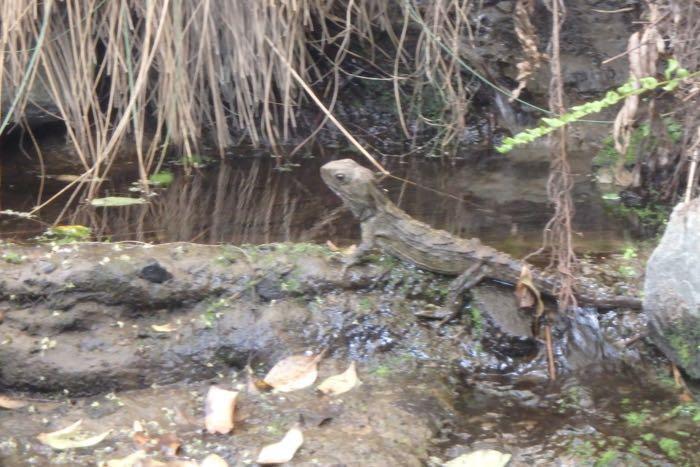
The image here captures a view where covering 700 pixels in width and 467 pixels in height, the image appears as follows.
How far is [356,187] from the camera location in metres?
4.11

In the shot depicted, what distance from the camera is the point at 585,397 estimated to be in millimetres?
3217

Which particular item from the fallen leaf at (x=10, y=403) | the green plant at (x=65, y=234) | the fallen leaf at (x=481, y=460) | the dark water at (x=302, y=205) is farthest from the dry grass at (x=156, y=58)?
the fallen leaf at (x=481, y=460)

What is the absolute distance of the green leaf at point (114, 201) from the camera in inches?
186

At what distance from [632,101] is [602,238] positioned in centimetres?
69

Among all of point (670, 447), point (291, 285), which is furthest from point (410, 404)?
point (670, 447)

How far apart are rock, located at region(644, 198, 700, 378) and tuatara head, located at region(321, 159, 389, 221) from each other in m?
1.34

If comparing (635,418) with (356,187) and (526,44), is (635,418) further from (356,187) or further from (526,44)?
(526,44)

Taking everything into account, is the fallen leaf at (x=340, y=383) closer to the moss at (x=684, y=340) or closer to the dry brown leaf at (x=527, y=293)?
the dry brown leaf at (x=527, y=293)

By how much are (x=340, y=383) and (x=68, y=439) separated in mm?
991

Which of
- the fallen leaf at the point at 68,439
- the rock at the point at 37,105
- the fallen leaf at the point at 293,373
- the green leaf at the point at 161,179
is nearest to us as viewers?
the fallen leaf at the point at 68,439

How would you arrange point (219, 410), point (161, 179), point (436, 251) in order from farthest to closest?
1. point (161, 179)
2. point (436, 251)
3. point (219, 410)

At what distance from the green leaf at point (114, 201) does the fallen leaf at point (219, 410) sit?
186cm

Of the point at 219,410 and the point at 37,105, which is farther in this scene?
the point at 37,105

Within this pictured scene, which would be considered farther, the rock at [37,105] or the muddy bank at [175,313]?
the rock at [37,105]
